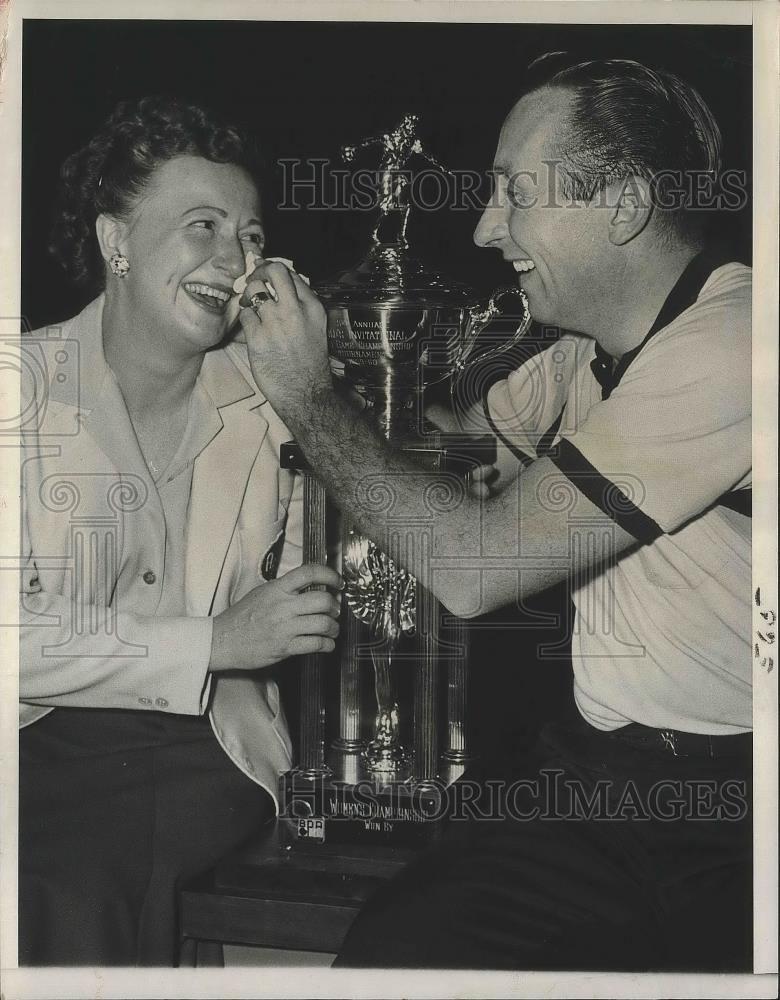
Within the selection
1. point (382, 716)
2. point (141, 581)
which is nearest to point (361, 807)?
point (382, 716)

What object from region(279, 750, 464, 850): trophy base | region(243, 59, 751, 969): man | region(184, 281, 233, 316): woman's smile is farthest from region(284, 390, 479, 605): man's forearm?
region(279, 750, 464, 850): trophy base

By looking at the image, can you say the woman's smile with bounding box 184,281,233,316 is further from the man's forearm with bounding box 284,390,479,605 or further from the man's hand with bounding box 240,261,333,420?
the man's forearm with bounding box 284,390,479,605

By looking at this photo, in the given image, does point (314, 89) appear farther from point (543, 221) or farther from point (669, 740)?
point (669, 740)

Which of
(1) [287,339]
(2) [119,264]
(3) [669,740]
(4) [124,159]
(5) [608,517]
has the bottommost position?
(3) [669,740]

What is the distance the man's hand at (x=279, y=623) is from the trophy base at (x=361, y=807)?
0.67 feet

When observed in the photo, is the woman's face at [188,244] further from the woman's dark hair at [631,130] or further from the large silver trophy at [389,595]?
the woman's dark hair at [631,130]

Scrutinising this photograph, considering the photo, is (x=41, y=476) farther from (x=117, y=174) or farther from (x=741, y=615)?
(x=741, y=615)

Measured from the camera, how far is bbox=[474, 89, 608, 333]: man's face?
5.73 feet

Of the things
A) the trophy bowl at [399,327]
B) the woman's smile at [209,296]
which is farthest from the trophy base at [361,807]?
the woman's smile at [209,296]

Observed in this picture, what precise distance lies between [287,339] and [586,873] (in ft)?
3.17

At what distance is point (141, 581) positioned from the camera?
1.77 m

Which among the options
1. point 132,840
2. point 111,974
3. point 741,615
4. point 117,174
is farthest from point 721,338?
point 111,974

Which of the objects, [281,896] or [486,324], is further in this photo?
[486,324]

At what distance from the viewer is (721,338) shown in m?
1.77
